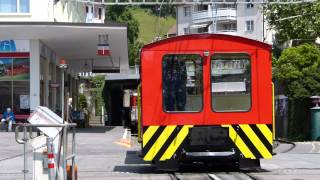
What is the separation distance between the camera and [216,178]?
13.1 metres

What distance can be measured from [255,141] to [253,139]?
0.20ft

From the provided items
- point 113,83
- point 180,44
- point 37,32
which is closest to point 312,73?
point 37,32

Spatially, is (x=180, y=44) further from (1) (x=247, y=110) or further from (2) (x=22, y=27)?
(2) (x=22, y=27)

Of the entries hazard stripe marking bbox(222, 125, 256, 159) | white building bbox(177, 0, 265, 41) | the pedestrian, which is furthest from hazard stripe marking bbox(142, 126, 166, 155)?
white building bbox(177, 0, 265, 41)

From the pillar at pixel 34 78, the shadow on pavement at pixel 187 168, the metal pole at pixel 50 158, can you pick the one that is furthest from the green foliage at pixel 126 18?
Result: the metal pole at pixel 50 158

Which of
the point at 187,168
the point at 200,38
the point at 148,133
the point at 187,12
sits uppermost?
the point at 187,12

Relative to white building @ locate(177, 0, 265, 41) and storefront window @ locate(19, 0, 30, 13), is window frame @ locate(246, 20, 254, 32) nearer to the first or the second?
white building @ locate(177, 0, 265, 41)

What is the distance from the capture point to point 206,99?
47.8ft

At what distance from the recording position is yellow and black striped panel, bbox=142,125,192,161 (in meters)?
14.5

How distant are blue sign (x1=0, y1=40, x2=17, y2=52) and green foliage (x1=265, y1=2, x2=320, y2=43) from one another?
29.2 meters

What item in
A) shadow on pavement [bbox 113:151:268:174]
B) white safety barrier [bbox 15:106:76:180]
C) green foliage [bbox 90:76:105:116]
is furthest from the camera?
green foliage [bbox 90:76:105:116]

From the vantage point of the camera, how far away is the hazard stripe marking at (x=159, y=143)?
573 inches

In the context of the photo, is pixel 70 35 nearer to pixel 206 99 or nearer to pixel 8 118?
pixel 8 118

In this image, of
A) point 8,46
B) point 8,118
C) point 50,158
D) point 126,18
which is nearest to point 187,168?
point 50,158
